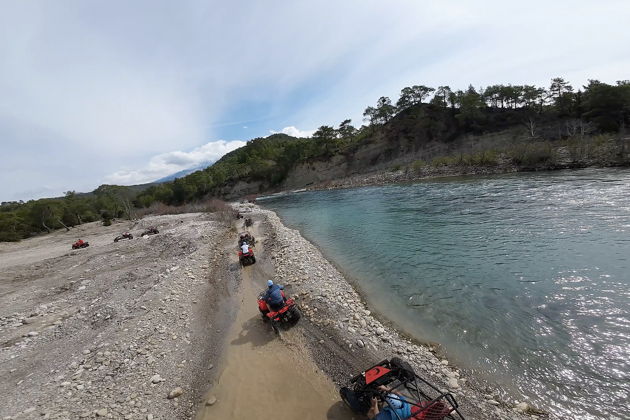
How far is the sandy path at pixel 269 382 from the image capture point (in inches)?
254

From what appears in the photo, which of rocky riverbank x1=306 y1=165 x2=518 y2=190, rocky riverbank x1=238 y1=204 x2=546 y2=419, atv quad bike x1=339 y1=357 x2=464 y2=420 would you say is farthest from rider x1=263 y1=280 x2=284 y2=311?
rocky riverbank x1=306 y1=165 x2=518 y2=190

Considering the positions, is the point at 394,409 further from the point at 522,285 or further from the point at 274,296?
the point at 522,285

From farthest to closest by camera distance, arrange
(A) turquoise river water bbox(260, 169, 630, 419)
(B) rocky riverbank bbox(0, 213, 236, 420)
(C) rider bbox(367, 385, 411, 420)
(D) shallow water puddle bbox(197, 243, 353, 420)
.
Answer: (B) rocky riverbank bbox(0, 213, 236, 420) → (A) turquoise river water bbox(260, 169, 630, 419) → (D) shallow water puddle bbox(197, 243, 353, 420) → (C) rider bbox(367, 385, 411, 420)

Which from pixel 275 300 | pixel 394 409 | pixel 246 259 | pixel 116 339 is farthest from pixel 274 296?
pixel 246 259

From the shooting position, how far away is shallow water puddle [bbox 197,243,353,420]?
643 centimetres

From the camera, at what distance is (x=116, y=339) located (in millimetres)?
9375

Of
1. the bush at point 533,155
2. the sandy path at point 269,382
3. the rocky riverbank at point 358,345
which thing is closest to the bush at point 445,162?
the bush at point 533,155

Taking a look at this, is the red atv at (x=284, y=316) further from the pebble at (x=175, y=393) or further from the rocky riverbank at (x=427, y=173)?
the rocky riverbank at (x=427, y=173)

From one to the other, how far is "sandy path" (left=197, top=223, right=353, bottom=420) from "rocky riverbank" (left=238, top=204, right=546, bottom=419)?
51cm

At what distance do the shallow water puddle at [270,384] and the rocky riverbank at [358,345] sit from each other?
51 centimetres

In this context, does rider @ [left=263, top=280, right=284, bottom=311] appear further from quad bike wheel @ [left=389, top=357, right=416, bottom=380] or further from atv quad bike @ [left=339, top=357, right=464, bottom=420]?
quad bike wheel @ [left=389, top=357, right=416, bottom=380]

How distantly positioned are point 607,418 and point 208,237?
80.4ft

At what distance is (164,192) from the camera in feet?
332

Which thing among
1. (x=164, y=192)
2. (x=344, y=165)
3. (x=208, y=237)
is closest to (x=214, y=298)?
(x=208, y=237)
